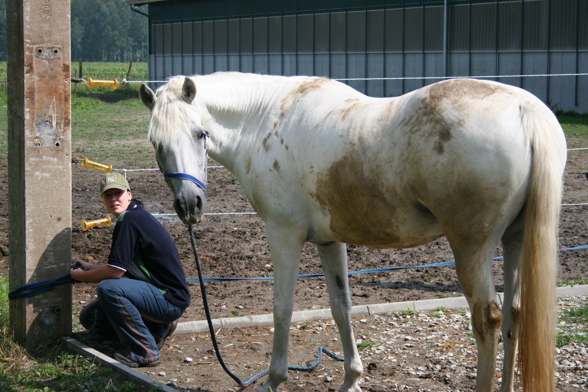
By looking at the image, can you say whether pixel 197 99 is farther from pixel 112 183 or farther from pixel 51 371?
pixel 51 371

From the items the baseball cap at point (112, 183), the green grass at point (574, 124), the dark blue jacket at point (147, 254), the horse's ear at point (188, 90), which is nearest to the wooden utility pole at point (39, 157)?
the baseball cap at point (112, 183)

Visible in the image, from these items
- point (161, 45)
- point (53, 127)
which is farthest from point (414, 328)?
point (161, 45)

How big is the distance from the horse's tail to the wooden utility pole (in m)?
2.98

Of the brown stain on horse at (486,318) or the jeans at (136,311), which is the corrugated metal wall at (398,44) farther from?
the brown stain on horse at (486,318)

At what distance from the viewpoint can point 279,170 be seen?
3.74 m

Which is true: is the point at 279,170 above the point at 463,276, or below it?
above

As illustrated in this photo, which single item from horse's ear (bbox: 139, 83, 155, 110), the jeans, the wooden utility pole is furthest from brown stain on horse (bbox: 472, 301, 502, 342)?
the wooden utility pole

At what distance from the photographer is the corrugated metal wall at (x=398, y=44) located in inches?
885

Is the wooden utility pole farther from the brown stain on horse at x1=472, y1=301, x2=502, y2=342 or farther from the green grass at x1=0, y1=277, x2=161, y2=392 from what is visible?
the brown stain on horse at x1=472, y1=301, x2=502, y2=342

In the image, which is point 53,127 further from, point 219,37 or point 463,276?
point 219,37

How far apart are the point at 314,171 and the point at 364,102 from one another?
43 centimetres

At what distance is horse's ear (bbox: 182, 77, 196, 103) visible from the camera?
3701mm

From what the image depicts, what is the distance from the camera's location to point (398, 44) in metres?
26.7

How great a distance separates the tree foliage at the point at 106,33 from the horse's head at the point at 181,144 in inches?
4421
